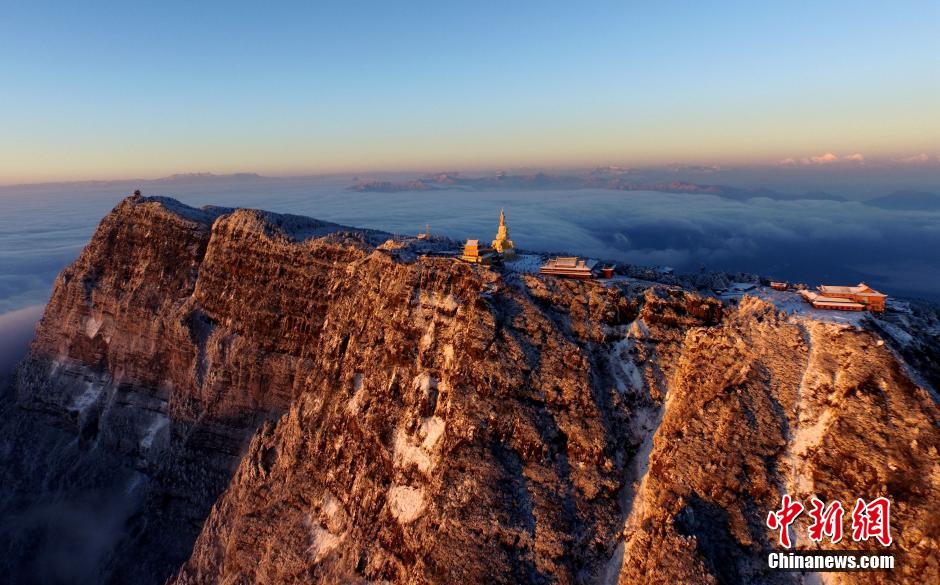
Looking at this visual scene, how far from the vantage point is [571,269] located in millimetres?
40656

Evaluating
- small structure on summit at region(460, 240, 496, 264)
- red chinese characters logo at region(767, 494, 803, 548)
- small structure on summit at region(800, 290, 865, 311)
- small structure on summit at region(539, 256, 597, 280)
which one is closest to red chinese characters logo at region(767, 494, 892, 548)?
red chinese characters logo at region(767, 494, 803, 548)

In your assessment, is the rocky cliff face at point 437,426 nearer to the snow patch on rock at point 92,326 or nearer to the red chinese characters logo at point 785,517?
the red chinese characters logo at point 785,517

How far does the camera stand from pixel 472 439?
110 ft

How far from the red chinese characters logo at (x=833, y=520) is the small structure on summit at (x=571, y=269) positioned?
20384 millimetres

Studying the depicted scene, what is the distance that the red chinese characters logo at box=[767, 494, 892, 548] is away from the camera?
78.5 ft

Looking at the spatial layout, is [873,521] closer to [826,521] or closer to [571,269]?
[826,521]

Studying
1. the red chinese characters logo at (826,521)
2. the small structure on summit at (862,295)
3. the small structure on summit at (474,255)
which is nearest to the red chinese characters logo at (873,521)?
the red chinese characters logo at (826,521)

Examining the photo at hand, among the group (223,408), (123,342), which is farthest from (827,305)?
(123,342)

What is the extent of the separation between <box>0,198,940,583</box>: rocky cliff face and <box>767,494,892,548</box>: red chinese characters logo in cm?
59

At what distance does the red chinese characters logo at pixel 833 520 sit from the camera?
78.5 feet

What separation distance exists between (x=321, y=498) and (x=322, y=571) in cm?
556

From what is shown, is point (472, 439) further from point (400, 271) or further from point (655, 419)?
point (400, 271)

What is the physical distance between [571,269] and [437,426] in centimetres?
1720

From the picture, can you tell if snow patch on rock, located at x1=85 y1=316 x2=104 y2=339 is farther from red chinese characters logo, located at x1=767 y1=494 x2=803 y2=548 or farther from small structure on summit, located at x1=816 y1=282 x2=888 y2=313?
small structure on summit, located at x1=816 y1=282 x2=888 y2=313
